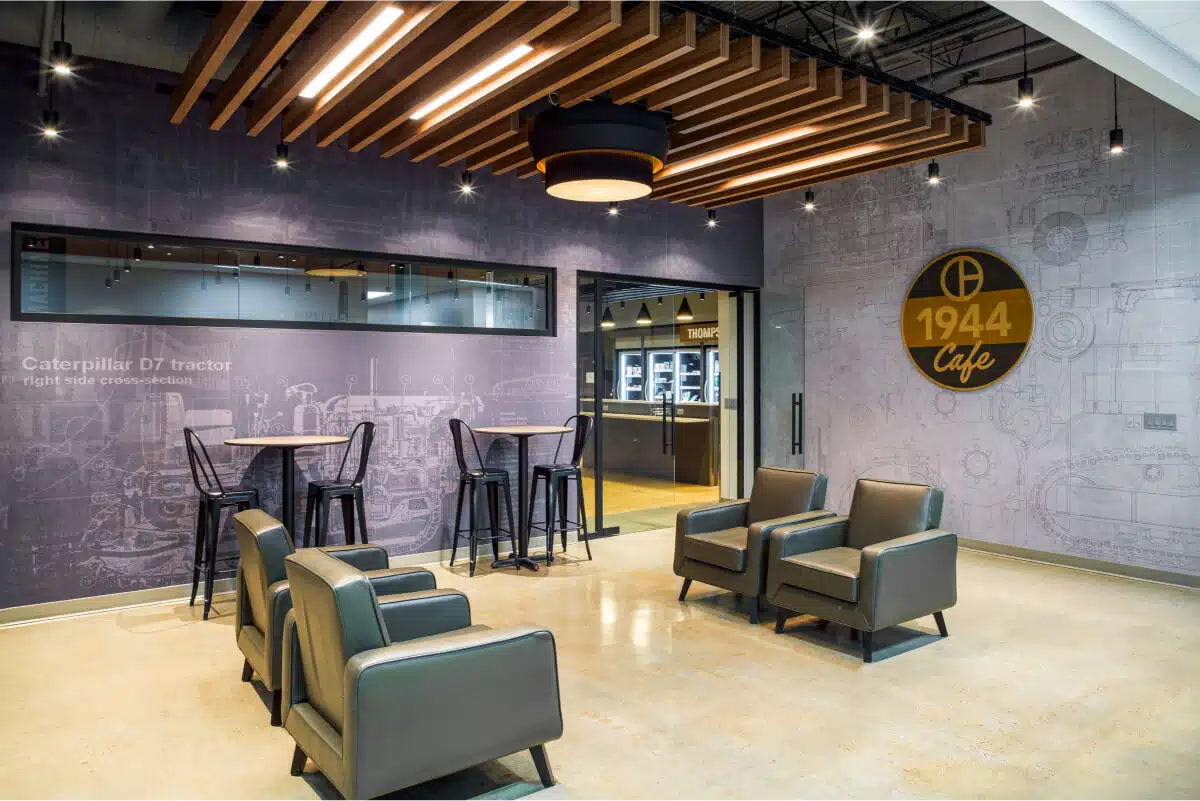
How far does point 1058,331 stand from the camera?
6.23 metres

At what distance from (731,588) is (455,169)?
405 cm

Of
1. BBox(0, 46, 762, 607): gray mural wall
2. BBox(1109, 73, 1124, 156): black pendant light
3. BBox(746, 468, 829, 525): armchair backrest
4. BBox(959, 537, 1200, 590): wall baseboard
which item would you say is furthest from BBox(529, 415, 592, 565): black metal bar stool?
BBox(1109, 73, 1124, 156): black pendant light

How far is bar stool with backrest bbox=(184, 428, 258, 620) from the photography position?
485 centimetres

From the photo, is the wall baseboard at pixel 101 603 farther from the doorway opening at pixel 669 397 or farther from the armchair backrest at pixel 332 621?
the doorway opening at pixel 669 397

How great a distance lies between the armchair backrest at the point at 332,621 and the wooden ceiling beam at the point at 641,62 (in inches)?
119

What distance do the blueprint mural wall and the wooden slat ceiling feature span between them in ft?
3.43

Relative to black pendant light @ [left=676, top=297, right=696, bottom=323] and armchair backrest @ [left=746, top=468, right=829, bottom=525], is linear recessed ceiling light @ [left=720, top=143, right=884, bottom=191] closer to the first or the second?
armchair backrest @ [left=746, top=468, right=829, bottom=525]

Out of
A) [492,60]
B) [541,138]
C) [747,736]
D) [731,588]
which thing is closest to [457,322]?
[541,138]

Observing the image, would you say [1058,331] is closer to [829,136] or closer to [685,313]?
[829,136]

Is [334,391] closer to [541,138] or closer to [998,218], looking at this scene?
[541,138]

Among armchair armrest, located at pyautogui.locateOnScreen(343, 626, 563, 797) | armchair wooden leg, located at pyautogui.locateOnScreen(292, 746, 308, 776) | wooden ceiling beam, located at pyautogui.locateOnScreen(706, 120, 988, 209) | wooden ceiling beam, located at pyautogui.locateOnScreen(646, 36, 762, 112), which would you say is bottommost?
armchair wooden leg, located at pyautogui.locateOnScreen(292, 746, 308, 776)

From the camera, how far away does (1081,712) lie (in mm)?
3469

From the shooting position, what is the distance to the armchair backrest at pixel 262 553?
3.31 metres

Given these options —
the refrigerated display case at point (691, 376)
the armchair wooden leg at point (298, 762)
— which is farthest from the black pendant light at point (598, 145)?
the refrigerated display case at point (691, 376)
